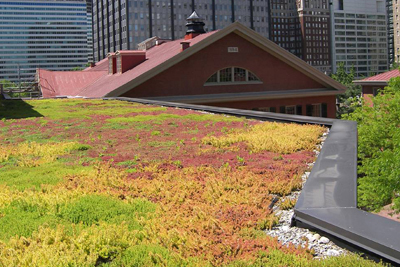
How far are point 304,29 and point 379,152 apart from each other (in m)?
176

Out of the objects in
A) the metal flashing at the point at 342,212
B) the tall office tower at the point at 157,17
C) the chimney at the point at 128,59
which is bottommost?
the metal flashing at the point at 342,212

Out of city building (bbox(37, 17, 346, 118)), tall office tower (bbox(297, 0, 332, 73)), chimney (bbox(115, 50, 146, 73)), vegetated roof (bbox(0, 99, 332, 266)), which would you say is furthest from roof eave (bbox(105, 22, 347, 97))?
tall office tower (bbox(297, 0, 332, 73))

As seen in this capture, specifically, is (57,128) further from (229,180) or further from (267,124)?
(229,180)

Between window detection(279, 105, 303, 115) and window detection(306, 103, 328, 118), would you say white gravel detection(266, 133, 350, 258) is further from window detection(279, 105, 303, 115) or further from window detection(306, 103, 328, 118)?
window detection(306, 103, 328, 118)

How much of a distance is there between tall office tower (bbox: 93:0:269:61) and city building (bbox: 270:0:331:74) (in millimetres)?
39212

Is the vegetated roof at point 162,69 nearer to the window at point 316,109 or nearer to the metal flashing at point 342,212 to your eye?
the window at point 316,109

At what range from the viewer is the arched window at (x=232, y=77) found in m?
40.1

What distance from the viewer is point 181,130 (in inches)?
558

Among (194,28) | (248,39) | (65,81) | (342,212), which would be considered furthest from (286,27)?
(342,212)

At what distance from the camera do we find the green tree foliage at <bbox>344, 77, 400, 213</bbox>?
1753 cm

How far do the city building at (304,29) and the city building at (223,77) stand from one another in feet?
480

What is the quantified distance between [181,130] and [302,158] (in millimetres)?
5323

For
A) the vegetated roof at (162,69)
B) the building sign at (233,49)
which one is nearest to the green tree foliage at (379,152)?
the vegetated roof at (162,69)

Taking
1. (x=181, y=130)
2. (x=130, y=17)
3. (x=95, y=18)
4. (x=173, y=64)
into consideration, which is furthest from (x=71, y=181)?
(x=95, y=18)
